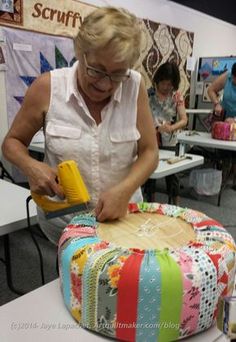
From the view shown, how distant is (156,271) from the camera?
63cm

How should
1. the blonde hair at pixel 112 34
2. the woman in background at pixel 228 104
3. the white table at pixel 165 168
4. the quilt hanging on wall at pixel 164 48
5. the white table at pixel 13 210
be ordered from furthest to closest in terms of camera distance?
the quilt hanging on wall at pixel 164 48 → the woman in background at pixel 228 104 → the white table at pixel 165 168 → the white table at pixel 13 210 → the blonde hair at pixel 112 34

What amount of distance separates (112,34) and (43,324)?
2.25 ft

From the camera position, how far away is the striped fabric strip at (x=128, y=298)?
63cm

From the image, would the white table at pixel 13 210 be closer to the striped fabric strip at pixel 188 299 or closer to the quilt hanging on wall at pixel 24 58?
the striped fabric strip at pixel 188 299

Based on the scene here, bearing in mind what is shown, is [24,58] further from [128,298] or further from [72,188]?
[128,298]

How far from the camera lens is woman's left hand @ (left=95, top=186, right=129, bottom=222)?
869 millimetres

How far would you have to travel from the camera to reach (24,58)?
2.99 metres

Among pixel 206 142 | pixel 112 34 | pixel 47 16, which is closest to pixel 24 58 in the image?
pixel 47 16

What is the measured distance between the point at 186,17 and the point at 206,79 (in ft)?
2.99

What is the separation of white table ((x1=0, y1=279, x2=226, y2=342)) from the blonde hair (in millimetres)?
617

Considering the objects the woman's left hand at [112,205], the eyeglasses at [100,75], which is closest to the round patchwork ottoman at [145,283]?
the woman's left hand at [112,205]

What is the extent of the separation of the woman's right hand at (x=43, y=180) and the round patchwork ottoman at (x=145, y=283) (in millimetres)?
150

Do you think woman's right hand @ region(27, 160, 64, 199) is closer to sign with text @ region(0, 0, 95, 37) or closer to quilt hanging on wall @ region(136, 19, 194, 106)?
sign with text @ region(0, 0, 95, 37)

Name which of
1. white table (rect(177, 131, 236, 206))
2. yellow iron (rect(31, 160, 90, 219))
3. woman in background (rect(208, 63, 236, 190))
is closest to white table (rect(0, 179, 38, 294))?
yellow iron (rect(31, 160, 90, 219))
